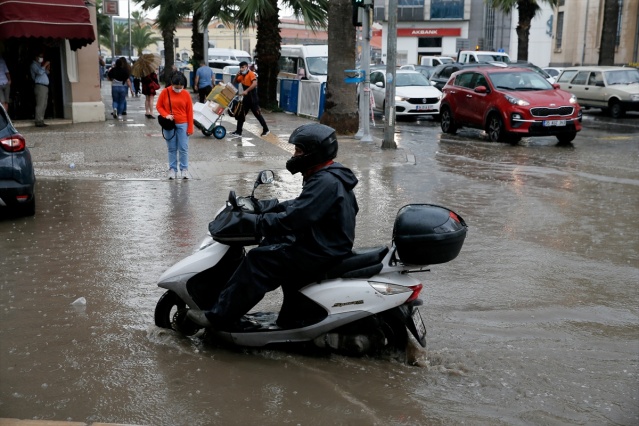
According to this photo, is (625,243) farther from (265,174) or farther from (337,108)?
(337,108)

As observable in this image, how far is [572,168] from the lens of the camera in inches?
559

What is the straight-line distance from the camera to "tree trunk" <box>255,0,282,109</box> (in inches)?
1044

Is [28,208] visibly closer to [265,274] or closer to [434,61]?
[265,274]

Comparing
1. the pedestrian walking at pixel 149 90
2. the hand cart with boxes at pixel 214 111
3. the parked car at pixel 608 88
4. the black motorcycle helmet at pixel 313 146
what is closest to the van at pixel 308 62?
the pedestrian walking at pixel 149 90

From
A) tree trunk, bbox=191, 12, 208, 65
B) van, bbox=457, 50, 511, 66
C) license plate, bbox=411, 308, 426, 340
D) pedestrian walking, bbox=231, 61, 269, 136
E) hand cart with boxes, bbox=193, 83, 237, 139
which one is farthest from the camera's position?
van, bbox=457, 50, 511, 66

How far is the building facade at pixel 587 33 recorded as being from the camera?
1785 inches

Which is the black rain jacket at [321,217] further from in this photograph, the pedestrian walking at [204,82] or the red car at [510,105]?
the pedestrian walking at [204,82]

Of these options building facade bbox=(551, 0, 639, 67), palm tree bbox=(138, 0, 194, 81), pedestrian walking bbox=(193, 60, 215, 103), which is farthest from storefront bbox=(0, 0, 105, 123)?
building facade bbox=(551, 0, 639, 67)

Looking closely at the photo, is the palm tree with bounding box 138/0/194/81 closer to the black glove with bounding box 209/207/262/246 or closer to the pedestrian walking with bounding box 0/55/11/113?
the pedestrian walking with bounding box 0/55/11/113

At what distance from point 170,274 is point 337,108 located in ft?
45.6

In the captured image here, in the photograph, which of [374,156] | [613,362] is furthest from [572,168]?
[613,362]

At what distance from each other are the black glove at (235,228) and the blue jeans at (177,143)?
738 centimetres

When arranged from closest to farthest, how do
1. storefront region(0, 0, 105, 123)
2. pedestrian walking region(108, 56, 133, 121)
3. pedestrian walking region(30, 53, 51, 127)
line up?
storefront region(0, 0, 105, 123) < pedestrian walking region(30, 53, 51, 127) < pedestrian walking region(108, 56, 133, 121)

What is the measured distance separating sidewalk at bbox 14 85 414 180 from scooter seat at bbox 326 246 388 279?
26.5 feet
